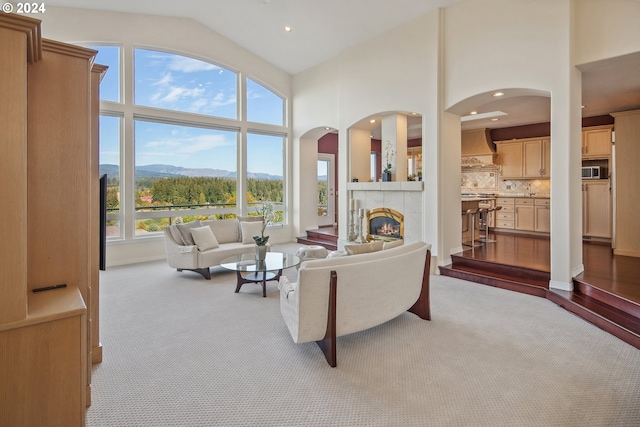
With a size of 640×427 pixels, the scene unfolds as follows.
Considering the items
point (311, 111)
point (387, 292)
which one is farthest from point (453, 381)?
point (311, 111)

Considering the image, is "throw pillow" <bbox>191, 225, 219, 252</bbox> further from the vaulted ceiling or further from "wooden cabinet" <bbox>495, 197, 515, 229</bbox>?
"wooden cabinet" <bbox>495, 197, 515, 229</bbox>

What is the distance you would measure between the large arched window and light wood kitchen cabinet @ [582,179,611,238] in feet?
22.9

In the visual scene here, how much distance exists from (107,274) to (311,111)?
5522mm

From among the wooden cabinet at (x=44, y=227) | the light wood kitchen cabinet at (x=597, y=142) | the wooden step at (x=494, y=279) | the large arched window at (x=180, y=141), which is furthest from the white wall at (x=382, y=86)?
the wooden cabinet at (x=44, y=227)

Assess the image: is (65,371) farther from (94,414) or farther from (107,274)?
(107,274)

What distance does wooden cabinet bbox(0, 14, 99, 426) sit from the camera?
61.7 inches

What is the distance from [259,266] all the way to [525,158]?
7271 mm

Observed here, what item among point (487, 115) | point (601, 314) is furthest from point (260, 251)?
point (487, 115)

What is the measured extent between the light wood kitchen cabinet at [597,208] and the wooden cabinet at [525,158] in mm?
1042

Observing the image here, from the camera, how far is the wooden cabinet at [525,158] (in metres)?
7.93

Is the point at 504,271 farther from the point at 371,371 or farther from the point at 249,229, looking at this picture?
the point at 249,229

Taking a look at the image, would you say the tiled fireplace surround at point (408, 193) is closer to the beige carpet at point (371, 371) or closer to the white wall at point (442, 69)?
the white wall at point (442, 69)

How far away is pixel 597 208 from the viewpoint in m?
6.96

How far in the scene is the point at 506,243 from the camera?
6.84 metres
